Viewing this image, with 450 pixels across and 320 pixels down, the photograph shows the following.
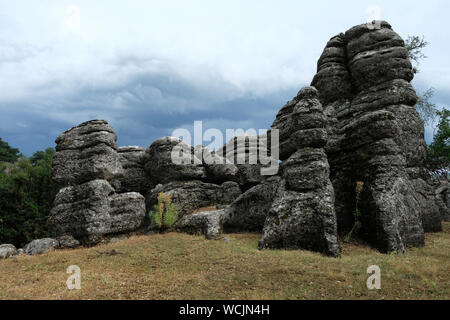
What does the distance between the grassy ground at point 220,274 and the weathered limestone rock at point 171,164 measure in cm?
1000

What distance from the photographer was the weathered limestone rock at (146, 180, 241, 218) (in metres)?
24.0

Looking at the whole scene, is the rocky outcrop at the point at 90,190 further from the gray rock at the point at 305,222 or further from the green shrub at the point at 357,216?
the green shrub at the point at 357,216

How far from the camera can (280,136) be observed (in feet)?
68.1

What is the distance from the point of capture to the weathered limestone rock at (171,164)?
25766mm

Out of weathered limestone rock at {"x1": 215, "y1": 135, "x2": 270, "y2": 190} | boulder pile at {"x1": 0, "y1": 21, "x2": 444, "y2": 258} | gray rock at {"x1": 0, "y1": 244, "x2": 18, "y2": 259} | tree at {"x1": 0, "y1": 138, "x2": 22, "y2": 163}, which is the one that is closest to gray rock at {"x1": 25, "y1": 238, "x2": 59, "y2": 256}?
boulder pile at {"x1": 0, "y1": 21, "x2": 444, "y2": 258}

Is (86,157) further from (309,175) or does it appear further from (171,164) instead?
(309,175)

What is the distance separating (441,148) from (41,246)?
3826cm

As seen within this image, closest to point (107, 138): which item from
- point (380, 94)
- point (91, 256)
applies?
point (91, 256)

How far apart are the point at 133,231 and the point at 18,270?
26.9ft

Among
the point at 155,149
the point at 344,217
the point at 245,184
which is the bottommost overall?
the point at 344,217

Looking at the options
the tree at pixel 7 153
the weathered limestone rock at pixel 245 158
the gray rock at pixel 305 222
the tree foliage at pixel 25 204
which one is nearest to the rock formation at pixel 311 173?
the gray rock at pixel 305 222

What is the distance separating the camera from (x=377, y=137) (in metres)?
18.3

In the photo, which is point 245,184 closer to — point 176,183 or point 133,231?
point 176,183

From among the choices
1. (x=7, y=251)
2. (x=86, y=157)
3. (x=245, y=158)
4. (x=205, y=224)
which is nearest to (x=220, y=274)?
(x=205, y=224)
